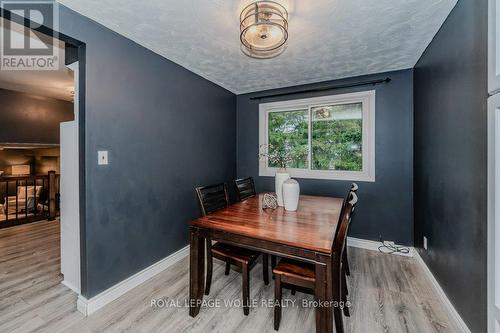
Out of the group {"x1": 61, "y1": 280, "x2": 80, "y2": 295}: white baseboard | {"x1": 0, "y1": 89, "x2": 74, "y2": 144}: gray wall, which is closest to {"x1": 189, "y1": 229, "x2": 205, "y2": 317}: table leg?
{"x1": 61, "y1": 280, "x2": 80, "y2": 295}: white baseboard

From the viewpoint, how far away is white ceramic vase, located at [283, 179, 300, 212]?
2037 mm

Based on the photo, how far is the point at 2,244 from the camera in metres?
2.99

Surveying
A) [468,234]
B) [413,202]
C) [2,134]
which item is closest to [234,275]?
[468,234]

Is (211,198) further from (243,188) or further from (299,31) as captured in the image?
(299,31)

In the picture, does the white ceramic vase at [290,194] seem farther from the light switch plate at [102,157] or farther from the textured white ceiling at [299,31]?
the light switch plate at [102,157]

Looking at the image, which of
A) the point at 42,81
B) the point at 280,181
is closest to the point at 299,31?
the point at 280,181

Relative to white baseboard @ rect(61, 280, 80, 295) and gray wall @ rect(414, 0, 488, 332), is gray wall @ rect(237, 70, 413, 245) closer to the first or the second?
gray wall @ rect(414, 0, 488, 332)

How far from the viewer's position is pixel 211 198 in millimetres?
2152

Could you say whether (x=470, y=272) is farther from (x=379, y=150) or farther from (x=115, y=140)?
(x=115, y=140)

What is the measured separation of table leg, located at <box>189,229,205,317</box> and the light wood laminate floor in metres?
0.11

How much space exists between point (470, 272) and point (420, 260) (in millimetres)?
1198

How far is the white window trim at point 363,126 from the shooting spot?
9.70ft

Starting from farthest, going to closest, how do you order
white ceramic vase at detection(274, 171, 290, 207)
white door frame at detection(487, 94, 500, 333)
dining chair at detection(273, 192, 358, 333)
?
white ceramic vase at detection(274, 171, 290, 207) → dining chair at detection(273, 192, 358, 333) → white door frame at detection(487, 94, 500, 333)

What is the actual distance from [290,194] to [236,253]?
28.1 inches
